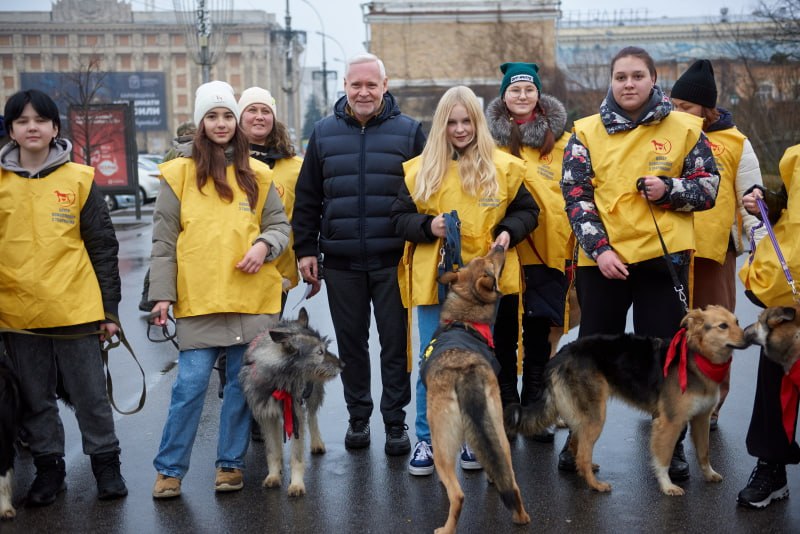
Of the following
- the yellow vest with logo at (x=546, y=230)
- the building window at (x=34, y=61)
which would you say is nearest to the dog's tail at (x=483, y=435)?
the yellow vest with logo at (x=546, y=230)

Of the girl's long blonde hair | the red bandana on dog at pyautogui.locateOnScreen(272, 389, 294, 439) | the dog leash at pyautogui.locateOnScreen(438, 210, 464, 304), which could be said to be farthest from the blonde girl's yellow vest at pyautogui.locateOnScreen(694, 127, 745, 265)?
the red bandana on dog at pyautogui.locateOnScreen(272, 389, 294, 439)

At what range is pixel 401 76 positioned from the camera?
72.5m

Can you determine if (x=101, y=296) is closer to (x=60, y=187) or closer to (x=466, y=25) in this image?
(x=60, y=187)

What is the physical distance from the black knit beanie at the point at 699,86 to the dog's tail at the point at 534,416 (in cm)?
217

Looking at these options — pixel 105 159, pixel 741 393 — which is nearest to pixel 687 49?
pixel 105 159

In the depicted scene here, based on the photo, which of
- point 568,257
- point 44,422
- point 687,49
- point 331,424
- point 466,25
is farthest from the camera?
point 687,49

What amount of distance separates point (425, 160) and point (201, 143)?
4.38ft

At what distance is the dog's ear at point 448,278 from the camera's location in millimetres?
4949

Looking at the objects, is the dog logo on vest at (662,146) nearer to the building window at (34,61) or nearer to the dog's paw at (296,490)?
the dog's paw at (296,490)

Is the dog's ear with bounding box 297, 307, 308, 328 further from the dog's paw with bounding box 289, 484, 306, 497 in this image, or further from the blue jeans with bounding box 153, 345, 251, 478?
the dog's paw with bounding box 289, 484, 306, 497

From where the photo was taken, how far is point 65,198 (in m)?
4.98

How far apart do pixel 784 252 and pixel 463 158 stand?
6.15ft

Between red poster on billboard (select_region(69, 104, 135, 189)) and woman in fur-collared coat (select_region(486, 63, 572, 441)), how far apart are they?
819 inches

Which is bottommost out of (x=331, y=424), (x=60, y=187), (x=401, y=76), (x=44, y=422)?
(x=331, y=424)
